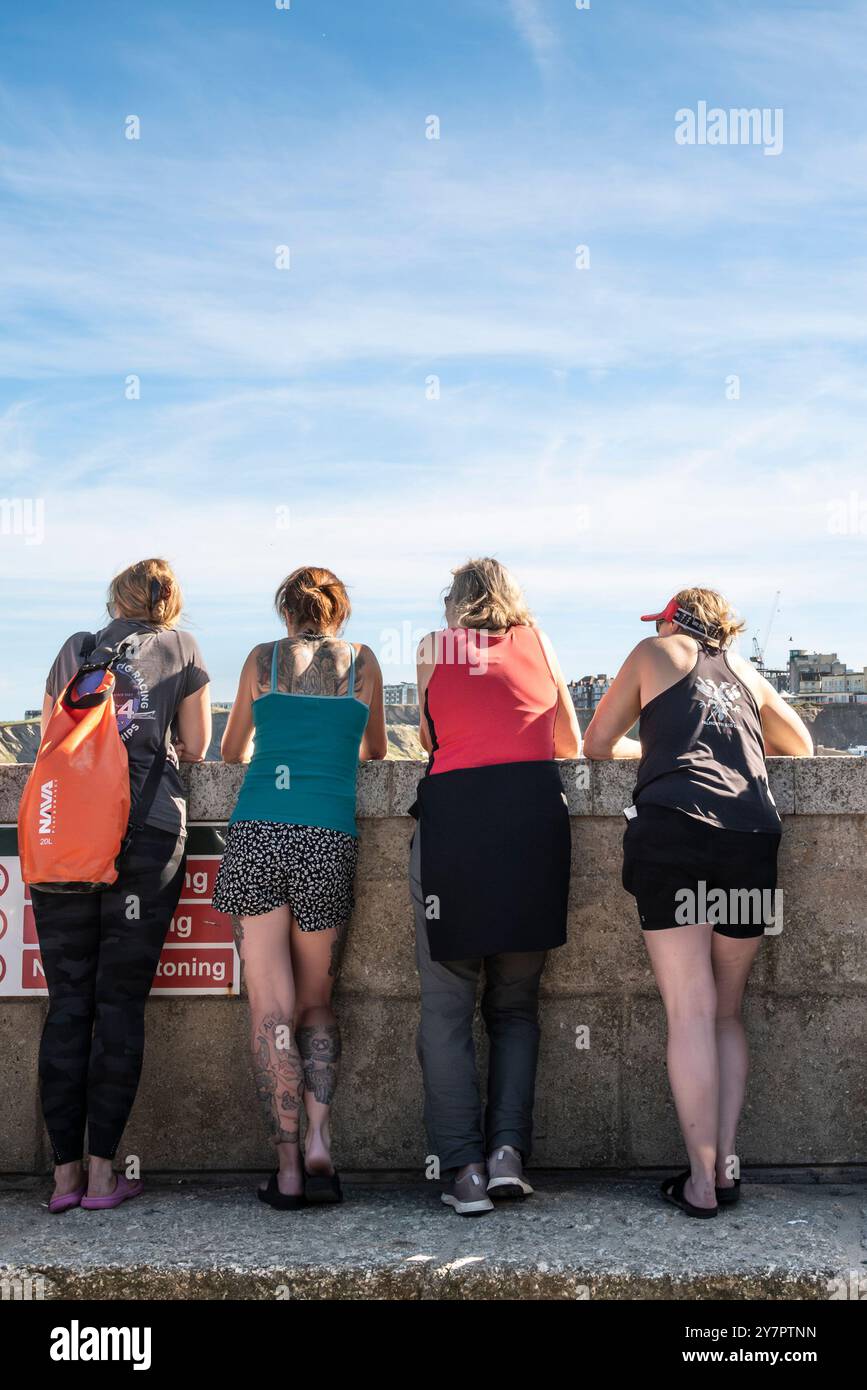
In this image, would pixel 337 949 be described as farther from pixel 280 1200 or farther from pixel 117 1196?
pixel 117 1196

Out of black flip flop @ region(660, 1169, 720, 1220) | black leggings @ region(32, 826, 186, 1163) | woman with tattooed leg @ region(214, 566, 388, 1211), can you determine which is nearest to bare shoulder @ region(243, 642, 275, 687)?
woman with tattooed leg @ region(214, 566, 388, 1211)

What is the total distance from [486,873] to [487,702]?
52cm

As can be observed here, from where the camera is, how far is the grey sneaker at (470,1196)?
12.1 feet

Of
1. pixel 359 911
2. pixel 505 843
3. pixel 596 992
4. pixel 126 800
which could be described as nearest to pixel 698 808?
pixel 505 843

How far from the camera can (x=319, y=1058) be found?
12.9ft

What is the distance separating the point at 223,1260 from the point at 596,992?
1513mm

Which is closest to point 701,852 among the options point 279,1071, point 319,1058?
point 319,1058

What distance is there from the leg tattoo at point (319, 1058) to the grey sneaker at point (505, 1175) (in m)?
0.55

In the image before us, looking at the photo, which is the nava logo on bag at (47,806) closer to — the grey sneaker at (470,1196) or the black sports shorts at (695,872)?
the grey sneaker at (470,1196)

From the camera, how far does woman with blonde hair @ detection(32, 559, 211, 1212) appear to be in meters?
3.85

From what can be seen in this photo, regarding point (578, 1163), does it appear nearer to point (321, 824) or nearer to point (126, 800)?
point (321, 824)

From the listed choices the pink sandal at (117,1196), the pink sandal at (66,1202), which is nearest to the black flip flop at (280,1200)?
the pink sandal at (117,1196)

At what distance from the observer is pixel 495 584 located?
398 centimetres

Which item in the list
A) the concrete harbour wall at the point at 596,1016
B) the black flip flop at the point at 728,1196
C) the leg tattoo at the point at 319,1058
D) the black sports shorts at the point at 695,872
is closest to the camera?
the black sports shorts at the point at 695,872
